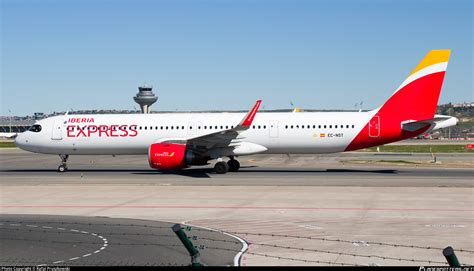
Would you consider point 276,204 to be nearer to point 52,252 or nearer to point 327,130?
point 52,252

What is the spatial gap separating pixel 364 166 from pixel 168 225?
88.7ft

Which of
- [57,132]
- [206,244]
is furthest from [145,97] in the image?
[206,244]

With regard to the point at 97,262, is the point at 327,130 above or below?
above

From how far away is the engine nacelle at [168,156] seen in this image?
112 ft

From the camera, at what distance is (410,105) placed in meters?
35.6

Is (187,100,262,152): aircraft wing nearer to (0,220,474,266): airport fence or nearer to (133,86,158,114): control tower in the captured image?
(0,220,474,266): airport fence

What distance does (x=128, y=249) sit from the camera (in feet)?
45.8

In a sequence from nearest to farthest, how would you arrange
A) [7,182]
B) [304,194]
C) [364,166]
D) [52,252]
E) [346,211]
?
[52,252] → [346,211] → [304,194] → [7,182] → [364,166]

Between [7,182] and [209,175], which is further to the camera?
[209,175]

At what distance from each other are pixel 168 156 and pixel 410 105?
1496 cm

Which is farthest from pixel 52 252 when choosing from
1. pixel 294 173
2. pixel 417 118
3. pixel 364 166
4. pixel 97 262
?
pixel 364 166

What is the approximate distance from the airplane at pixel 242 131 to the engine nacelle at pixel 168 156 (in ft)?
0.19

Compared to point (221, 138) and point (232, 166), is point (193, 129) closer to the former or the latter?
point (221, 138)

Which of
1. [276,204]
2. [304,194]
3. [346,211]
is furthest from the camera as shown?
[304,194]
